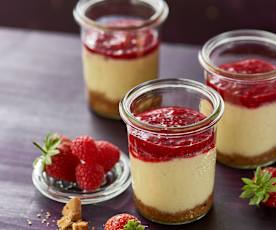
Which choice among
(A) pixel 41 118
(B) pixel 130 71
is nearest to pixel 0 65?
(A) pixel 41 118

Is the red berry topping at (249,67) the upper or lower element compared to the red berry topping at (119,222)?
upper

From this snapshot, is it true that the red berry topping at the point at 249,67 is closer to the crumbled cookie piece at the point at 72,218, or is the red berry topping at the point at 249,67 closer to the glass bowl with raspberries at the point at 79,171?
the glass bowl with raspberries at the point at 79,171

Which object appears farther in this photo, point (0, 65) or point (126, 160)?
point (0, 65)

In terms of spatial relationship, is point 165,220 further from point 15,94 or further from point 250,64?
point 15,94

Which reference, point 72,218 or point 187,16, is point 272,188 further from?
point 187,16

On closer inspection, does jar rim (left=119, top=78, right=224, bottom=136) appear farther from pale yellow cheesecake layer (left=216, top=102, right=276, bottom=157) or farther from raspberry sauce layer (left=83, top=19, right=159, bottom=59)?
raspberry sauce layer (left=83, top=19, right=159, bottom=59)

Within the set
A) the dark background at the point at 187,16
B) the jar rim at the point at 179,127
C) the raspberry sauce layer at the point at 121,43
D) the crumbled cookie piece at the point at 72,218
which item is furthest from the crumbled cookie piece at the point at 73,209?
the dark background at the point at 187,16
